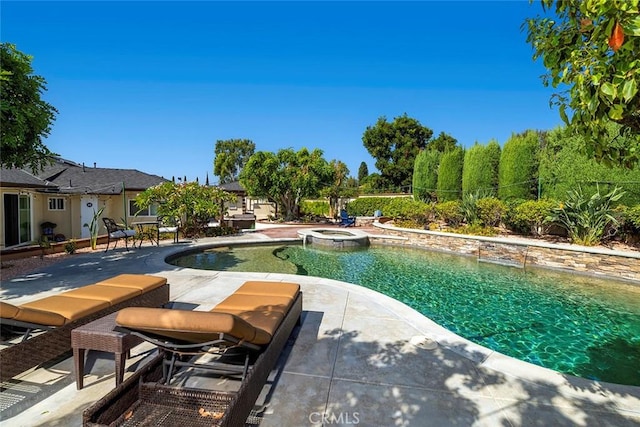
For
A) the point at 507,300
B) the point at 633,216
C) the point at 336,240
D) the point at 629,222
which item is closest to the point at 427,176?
the point at 336,240

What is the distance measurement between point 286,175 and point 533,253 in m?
17.8

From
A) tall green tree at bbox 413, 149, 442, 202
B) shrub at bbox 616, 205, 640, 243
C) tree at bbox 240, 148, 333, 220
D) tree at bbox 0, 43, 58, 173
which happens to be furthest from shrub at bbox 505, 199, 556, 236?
tree at bbox 0, 43, 58, 173

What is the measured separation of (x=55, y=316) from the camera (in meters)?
3.32

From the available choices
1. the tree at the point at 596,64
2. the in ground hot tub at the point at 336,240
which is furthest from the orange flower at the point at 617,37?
the in ground hot tub at the point at 336,240

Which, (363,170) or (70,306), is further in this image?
(363,170)

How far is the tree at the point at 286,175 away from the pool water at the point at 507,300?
12590 mm

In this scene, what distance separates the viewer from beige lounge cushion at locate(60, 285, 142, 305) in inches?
157

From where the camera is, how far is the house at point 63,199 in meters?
11.4

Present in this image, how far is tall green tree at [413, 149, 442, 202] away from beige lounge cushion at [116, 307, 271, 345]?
79.9ft

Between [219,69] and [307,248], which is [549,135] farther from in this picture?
[219,69]

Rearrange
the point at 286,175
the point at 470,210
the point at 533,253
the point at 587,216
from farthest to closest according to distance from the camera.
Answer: the point at 286,175
the point at 470,210
the point at 587,216
the point at 533,253

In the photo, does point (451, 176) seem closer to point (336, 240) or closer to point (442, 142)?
point (336, 240)

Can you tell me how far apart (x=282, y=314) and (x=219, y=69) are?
1828 cm
